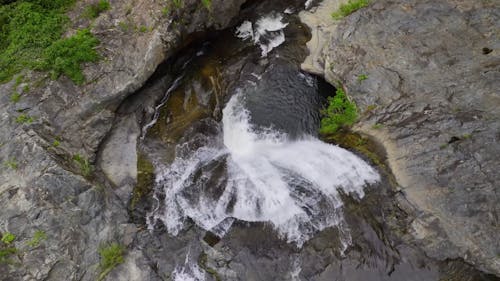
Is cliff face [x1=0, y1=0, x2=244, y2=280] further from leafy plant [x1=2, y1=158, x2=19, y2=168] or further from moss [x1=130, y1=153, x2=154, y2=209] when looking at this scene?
moss [x1=130, y1=153, x2=154, y2=209]

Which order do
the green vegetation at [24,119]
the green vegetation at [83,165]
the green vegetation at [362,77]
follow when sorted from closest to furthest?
the green vegetation at [83,165]
the green vegetation at [24,119]
the green vegetation at [362,77]

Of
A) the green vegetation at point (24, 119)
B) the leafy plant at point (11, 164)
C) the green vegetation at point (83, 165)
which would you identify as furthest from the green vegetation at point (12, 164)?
the green vegetation at point (83, 165)

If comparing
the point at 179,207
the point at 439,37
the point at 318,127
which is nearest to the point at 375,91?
the point at 318,127

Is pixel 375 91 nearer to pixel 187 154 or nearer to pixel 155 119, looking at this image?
pixel 187 154

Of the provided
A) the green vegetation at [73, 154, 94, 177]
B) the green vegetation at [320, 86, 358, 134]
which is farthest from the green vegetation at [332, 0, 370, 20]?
the green vegetation at [73, 154, 94, 177]

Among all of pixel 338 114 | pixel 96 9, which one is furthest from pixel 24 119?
pixel 338 114

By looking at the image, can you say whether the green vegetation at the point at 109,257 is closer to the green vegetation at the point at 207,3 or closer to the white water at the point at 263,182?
the white water at the point at 263,182
